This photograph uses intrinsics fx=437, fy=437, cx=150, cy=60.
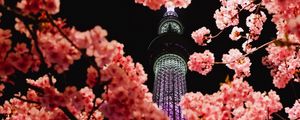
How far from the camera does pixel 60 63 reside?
3.26m

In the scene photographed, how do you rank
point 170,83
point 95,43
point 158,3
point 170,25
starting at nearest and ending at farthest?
point 95,43, point 158,3, point 170,83, point 170,25

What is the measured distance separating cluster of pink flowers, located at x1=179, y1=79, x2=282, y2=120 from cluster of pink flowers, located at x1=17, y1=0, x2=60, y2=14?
2131 mm

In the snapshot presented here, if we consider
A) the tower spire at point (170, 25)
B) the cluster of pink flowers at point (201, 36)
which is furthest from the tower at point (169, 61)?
the cluster of pink flowers at point (201, 36)

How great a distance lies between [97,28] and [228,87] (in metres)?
2.37

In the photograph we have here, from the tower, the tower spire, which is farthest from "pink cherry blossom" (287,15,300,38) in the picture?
the tower spire

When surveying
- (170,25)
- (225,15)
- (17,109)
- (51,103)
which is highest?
(170,25)

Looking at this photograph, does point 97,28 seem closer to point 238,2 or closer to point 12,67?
point 12,67

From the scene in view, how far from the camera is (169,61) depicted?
37312 millimetres

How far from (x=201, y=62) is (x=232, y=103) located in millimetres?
1237

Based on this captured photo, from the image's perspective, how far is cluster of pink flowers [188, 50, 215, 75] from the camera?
245 inches

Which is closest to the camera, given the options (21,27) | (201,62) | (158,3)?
(21,27)

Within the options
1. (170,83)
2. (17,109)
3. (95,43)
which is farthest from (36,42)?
(170,83)

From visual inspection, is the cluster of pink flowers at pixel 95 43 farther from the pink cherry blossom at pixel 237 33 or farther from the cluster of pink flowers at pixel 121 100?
the pink cherry blossom at pixel 237 33

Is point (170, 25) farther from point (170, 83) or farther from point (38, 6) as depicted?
point (38, 6)
